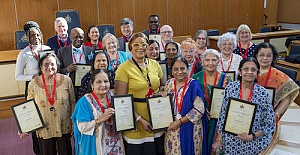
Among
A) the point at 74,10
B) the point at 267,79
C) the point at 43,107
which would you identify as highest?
the point at 74,10

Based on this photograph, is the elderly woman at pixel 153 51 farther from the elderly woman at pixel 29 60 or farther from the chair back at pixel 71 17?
the chair back at pixel 71 17

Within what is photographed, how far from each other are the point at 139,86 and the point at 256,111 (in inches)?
39.0

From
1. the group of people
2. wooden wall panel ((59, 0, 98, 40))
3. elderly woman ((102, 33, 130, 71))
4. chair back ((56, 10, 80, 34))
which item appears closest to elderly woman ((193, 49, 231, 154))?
the group of people

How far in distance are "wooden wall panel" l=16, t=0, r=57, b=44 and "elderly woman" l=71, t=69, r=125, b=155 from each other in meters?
6.31

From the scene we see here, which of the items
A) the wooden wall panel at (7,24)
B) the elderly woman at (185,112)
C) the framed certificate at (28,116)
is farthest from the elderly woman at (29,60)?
the wooden wall panel at (7,24)

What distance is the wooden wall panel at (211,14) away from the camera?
9.89m

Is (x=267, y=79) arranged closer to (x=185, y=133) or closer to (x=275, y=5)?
(x=185, y=133)

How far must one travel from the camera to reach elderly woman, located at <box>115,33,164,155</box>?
2.56 metres

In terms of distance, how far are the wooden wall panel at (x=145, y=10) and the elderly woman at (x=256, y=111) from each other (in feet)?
23.5

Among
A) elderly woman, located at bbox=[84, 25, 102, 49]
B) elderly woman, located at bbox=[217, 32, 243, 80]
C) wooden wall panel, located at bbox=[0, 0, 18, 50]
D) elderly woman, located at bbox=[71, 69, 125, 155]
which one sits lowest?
elderly woman, located at bbox=[71, 69, 125, 155]

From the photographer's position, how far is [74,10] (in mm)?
7867

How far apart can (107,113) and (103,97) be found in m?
0.17

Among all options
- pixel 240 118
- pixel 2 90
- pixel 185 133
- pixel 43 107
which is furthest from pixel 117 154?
pixel 2 90

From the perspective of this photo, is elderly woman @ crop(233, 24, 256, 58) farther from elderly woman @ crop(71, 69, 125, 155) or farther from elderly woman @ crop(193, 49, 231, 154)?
elderly woman @ crop(71, 69, 125, 155)
